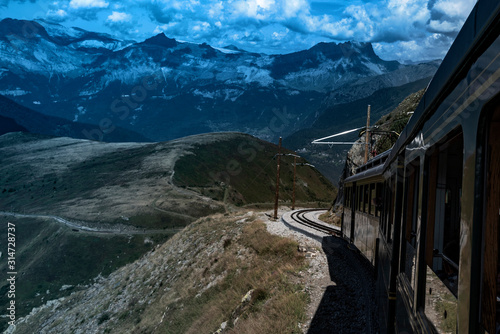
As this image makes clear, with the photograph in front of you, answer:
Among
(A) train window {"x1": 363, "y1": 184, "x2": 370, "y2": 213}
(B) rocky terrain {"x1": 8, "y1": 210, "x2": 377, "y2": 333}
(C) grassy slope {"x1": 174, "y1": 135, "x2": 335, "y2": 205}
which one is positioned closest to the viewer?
(A) train window {"x1": 363, "y1": 184, "x2": 370, "y2": 213}

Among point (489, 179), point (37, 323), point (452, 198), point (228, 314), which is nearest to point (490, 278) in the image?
point (489, 179)

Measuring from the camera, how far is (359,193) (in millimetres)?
13719

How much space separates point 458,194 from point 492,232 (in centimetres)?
83

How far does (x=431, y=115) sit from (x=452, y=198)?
2.88 feet

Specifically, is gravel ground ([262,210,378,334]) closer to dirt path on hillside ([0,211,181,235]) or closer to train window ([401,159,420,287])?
train window ([401,159,420,287])

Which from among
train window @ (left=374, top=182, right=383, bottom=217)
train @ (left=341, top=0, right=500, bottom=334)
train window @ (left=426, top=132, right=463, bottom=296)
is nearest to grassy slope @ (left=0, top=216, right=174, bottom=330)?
train window @ (left=374, top=182, right=383, bottom=217)

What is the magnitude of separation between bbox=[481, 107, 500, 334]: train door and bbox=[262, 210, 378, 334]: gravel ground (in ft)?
28.3

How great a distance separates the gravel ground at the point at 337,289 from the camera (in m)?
11.0

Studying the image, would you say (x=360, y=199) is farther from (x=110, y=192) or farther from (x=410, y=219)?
(x=110, y=192)

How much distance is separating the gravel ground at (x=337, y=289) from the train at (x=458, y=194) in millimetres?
6416

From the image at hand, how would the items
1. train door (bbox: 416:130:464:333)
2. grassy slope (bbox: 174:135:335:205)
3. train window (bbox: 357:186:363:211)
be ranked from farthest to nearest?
grassy slope (bbox: 174:135:335:205)
train window (bbox: 357:186:363:211)
train door (bbox: 416:130:464:333)

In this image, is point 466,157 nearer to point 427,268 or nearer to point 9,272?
point 427,268

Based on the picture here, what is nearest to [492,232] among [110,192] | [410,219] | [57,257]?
[410,219]

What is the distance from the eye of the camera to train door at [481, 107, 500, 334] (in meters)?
2.11
